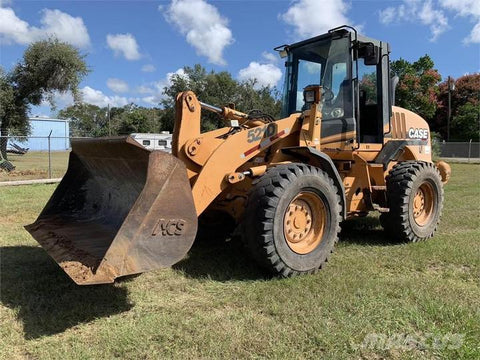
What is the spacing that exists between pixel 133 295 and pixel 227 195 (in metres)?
1.57

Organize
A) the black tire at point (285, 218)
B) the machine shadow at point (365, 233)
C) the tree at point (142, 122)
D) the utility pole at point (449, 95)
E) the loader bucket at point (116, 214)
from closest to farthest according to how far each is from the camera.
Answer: the loader bucket at point (116, 214) < the black tire at point (285, 218) < the machine shadow at point (365, 233) < the utility pole at point (449, 95) < the tree at point (142, 122)

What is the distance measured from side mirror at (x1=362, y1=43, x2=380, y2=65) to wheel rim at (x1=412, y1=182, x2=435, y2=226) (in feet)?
6.59

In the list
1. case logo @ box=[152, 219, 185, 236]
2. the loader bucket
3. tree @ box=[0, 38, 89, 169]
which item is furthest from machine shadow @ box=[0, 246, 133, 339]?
tree @ box=[0, 38, 89, 169]

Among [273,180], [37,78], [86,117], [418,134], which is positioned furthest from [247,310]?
[86,117]

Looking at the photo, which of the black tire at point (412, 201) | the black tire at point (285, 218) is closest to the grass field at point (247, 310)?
the black tire at point (285, 218)

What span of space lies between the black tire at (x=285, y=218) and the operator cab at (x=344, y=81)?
1.12m

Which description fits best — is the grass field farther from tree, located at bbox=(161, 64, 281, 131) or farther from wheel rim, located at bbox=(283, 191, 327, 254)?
tree, located at bbox=(161, 64, 281, 131)

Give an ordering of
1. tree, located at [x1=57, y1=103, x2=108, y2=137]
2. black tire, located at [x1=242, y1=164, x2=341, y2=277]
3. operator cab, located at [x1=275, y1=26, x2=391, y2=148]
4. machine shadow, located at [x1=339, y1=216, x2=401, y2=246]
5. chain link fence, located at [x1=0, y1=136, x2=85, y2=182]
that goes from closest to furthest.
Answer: black tire, located at [x1=242, y1=164, x2=341, y2=277], operator cab, located at [x1=275, y1=26, x2=391, y2=148], machine shadow, located at [x1=339, y1=216, x2=401, y2=246], chain link fence, located at [x1=0, y1=136, x2=85, y2=182], tree, located at [x1=57, y1=103, x2=108, y2=137]

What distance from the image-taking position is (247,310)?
3738 mm

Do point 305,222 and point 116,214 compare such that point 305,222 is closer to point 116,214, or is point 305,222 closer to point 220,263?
point 220,263

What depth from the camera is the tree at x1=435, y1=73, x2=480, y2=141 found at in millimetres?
38125

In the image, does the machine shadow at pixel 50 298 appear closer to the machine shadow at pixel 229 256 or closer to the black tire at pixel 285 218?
the machine shadow at pixel 229 256

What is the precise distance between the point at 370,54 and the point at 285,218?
258 centimetres

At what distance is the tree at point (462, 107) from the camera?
3812 cm
